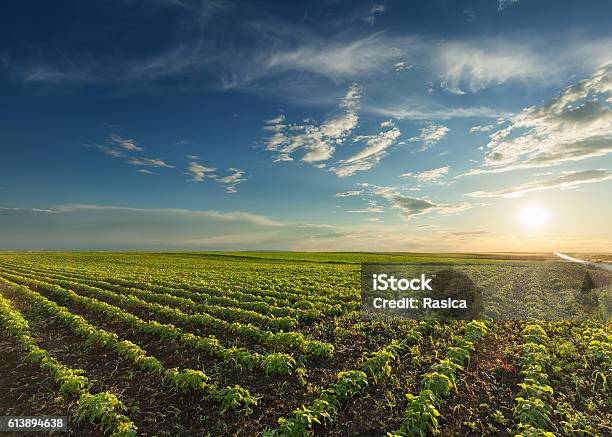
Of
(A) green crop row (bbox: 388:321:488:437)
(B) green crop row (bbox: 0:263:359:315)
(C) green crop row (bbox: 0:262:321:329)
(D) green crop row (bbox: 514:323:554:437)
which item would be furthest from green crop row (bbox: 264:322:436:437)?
(B) green crop row (bbox: 0:263:359:315)

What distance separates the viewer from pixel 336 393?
8969 mm

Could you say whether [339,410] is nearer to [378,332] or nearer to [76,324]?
[378,332]

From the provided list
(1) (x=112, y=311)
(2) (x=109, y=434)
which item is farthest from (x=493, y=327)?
(1) (x=112, y=311)

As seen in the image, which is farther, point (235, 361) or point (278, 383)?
point (235, 361)

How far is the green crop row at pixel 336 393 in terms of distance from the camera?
25.0 ft

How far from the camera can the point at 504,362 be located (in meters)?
11.6

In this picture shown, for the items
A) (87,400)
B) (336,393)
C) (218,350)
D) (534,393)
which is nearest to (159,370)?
(218,350)

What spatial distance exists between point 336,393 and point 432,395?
2421 millimetres

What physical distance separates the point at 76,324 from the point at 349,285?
18135 millimetres

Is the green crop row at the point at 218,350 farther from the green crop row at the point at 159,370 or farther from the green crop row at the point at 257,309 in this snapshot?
the green crop row at the point at 257,309

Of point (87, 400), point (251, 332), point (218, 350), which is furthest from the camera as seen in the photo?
point (251, 332)

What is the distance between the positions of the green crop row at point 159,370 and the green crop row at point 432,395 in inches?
153

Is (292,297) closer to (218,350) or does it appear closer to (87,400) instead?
(218,350)

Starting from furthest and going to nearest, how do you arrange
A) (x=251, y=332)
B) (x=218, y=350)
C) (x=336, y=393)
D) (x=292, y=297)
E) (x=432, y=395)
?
1. (x=292, y=297)
2. (x=251, y=332)
3. (x=218, y=350)
4. (x=336, y=393)
5. (x=432, y=395)
